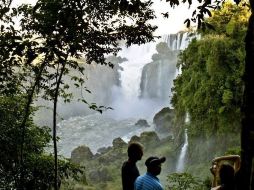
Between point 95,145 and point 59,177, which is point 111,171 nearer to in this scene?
point 95,145

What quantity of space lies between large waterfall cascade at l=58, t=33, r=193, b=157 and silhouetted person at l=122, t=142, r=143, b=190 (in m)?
43.4

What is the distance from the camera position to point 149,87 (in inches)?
2512

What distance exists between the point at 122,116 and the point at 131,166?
63047 mm

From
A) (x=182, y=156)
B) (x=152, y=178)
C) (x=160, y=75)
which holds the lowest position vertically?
(x=182, y=156)

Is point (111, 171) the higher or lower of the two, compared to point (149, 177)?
lower

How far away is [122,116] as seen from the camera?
67438 mm

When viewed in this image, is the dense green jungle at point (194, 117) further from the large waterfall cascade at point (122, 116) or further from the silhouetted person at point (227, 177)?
the large waterfall cascade at point (122, 116)

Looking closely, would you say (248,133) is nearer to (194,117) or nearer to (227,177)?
(227,177)

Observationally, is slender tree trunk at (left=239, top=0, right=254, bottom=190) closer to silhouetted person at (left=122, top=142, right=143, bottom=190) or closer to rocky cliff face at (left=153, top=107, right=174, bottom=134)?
silhouetted person at (left=122, top=142, right=143, bottom=190)

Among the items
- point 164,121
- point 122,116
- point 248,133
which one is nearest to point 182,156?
point 248,133

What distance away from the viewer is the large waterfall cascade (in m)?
55.3

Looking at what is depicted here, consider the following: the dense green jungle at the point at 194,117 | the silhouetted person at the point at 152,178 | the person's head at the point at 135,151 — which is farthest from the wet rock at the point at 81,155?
the silhouetted person at the point at 152,178

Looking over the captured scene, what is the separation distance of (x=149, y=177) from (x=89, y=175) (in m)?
32.5

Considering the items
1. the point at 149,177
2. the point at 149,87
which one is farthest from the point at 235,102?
the point at 149,87
